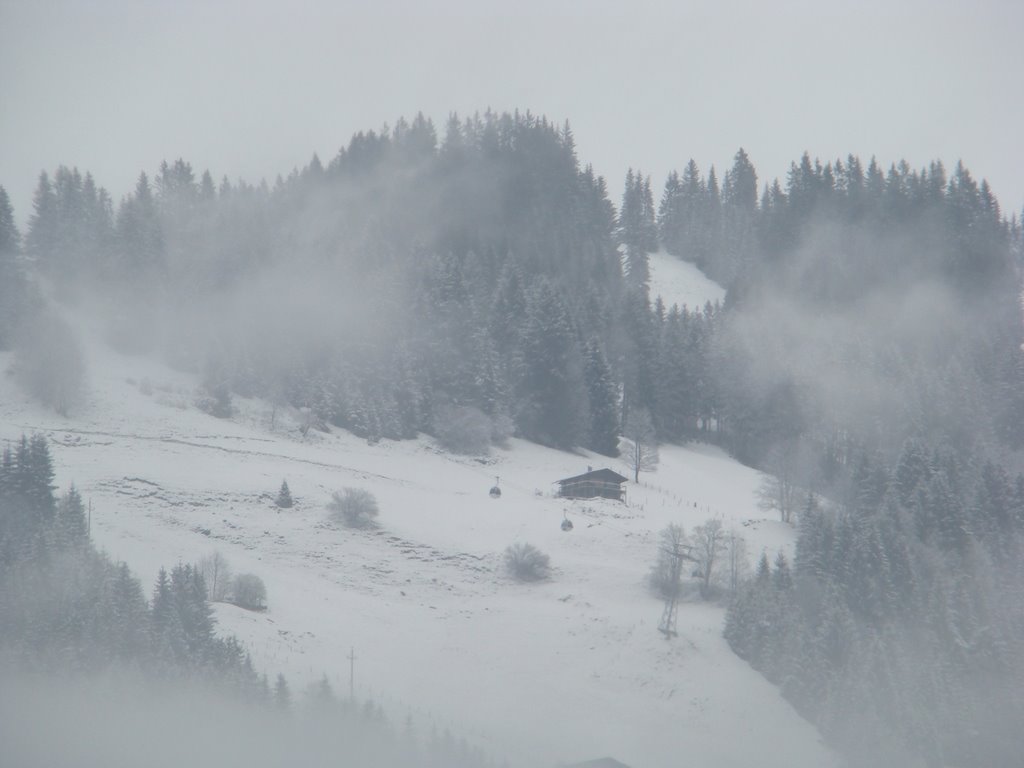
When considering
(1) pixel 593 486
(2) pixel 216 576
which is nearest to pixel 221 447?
(2) pixel 216 576

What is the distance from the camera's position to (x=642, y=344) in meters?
102

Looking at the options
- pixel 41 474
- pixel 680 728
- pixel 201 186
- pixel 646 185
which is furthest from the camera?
pixel 646 185

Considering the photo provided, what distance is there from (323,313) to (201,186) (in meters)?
34.5

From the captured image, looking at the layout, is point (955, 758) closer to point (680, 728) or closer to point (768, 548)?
point (680, 728)

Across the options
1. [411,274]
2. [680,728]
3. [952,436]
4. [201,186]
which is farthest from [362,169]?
[680,728]

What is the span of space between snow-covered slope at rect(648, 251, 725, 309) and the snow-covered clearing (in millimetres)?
56138

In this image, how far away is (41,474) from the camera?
49.6 metres

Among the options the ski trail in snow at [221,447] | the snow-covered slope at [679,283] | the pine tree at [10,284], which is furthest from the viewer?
the snow-covered slope at [679,283]

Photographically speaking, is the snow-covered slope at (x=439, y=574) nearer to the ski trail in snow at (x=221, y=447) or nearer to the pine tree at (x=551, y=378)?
the ski trail in snow at (x=221, y=447)

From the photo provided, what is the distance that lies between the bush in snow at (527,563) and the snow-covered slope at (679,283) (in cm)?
7485

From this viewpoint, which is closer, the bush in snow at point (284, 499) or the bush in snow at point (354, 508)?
the bush in snow at point (354, 508)

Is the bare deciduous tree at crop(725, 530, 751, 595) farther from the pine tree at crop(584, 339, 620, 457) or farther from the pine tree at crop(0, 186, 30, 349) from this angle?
the pine tree at crop(0, 186, 30, 349)

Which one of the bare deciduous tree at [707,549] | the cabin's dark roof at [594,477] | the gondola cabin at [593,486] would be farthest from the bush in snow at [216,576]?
the cabin's dark roof at [594,477]

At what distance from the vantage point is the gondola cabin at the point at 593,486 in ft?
235
